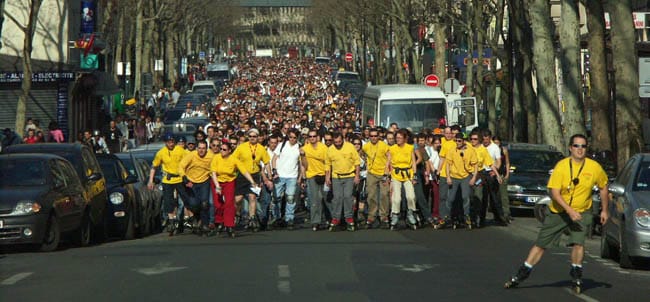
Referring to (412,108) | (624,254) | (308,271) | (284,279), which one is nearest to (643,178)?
(624,254)

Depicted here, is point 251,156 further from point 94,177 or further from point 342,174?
point 94,177

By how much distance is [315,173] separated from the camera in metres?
23.9

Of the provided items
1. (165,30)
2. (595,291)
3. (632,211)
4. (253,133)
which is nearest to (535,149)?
(253,133)

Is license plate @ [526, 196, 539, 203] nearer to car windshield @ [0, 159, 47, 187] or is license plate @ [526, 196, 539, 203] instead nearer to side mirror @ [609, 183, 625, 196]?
side mirror @ [609, 183, 625, 196]

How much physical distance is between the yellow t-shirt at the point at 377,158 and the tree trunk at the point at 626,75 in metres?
5.36

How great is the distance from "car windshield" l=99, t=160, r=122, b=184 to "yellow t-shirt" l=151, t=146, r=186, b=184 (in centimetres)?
70

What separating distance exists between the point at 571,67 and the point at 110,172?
12.0 m

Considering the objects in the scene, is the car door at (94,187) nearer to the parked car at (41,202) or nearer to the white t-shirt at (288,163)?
the parked car at (41,202)

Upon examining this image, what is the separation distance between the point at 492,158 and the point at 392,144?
2.01m

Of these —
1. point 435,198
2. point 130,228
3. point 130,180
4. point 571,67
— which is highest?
point 571,67

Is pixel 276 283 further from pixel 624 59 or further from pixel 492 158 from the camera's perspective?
pixel 624 59

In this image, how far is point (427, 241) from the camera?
69.5 ft

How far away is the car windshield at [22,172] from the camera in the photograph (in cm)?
1981

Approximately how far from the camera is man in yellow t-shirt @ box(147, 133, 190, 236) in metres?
23.3
